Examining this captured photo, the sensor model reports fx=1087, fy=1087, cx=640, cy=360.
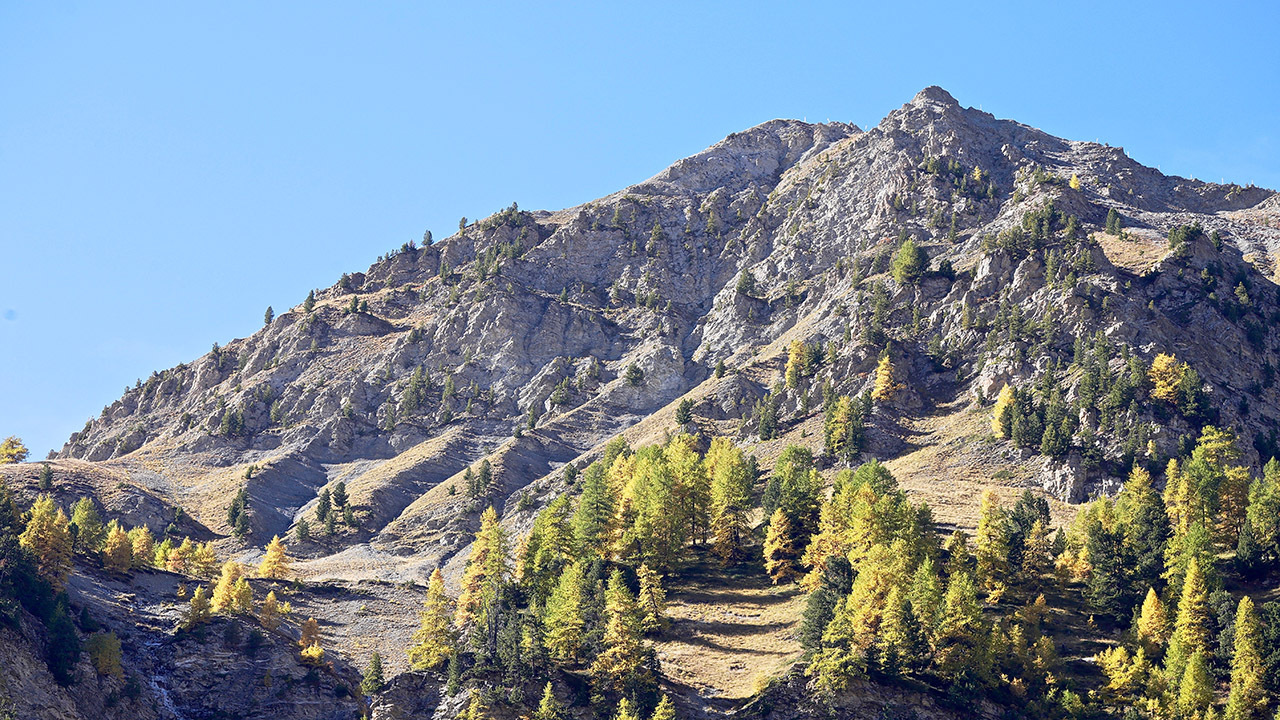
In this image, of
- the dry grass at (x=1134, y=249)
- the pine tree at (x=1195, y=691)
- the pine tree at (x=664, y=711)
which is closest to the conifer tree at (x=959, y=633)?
the pine tree at (x=1195, y=691)

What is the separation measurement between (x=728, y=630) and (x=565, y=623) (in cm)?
1560

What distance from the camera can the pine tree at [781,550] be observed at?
10569 centimetres

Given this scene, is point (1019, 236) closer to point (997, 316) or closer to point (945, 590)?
point (997, 316)

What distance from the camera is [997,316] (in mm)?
167625

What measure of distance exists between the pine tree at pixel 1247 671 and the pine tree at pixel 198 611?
85098 mm

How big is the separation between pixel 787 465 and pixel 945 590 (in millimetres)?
32007

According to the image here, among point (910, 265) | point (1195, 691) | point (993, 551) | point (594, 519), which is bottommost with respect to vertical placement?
point (1195, 691)

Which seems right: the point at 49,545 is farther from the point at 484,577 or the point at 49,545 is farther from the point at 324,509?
the point at 324,509

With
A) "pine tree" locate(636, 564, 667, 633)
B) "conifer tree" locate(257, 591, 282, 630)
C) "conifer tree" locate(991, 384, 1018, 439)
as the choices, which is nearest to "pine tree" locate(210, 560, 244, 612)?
"conifer tree" locate(257, 591, 282, 630)

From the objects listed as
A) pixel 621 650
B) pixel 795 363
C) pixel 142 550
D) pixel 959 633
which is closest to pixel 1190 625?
pixel 959 633

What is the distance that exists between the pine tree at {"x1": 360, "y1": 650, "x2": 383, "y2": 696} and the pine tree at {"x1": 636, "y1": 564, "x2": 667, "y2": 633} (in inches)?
925

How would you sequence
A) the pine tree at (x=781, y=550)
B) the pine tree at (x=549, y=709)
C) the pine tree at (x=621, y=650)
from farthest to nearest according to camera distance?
the pine tree at (x=781, y=550)
the pine tree at (x=621, y=650)
the pine tree at (x=549, y=709)

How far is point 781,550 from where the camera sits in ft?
352

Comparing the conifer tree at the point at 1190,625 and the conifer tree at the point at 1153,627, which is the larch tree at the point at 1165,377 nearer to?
the conifer tree at the point at 1190,625
